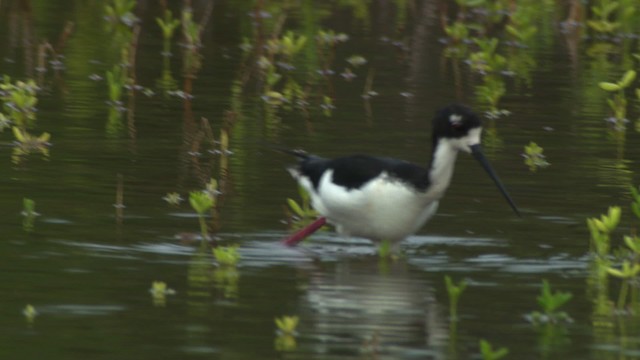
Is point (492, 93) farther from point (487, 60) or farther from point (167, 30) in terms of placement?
point (167, 30)


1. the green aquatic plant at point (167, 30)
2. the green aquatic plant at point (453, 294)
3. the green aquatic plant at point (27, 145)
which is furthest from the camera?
the green aquatic plant at point (167, 30)

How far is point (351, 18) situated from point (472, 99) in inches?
211

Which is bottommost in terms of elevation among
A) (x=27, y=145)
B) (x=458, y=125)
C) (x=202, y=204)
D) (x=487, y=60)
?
(x=27, y=145)

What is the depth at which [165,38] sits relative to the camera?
17375mm

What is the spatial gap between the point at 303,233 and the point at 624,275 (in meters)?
2.04

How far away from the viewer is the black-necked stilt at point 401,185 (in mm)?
9023

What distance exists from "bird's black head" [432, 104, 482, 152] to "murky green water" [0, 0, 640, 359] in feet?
2.12

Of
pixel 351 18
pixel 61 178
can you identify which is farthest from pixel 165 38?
pixel 61 178

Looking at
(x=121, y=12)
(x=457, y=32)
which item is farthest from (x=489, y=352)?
(x=121, y=12)

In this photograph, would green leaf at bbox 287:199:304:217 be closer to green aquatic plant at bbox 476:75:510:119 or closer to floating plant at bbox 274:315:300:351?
floating plant at bbox 274:315:300:351

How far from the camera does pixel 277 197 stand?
35.2ft

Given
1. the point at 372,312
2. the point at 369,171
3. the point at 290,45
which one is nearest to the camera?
the point at 372,312

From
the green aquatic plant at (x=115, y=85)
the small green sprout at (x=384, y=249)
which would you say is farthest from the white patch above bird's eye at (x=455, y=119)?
the green aquatic plant at (x=115, y=85)

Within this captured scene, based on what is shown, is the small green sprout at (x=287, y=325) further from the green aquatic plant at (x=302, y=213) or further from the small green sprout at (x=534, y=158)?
the small green sprout at (x=534, y=158)
